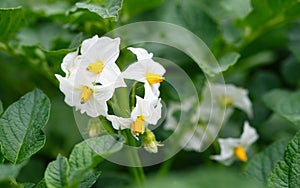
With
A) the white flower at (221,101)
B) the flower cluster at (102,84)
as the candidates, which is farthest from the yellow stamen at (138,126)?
the white flower at (221,101)

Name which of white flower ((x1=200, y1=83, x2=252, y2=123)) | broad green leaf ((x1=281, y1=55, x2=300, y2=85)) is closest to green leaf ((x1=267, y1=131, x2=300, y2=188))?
white flower ((x1=200, y1=83, x2=252, y2=123))

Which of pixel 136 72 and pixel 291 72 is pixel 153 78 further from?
pixel 291 72

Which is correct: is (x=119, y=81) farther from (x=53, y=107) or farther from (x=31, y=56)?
Result: (x=53, y=107)

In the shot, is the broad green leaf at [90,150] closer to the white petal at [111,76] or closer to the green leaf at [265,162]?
the white petal at [111,76]

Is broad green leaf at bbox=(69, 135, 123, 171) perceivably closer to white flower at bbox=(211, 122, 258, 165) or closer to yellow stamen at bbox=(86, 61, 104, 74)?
yellow stamen at bbox=(86, 61, 104, 74)

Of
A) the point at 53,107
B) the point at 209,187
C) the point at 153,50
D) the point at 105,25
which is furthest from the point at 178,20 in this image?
the point at 209,187

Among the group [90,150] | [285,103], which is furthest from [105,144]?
[285,103]
